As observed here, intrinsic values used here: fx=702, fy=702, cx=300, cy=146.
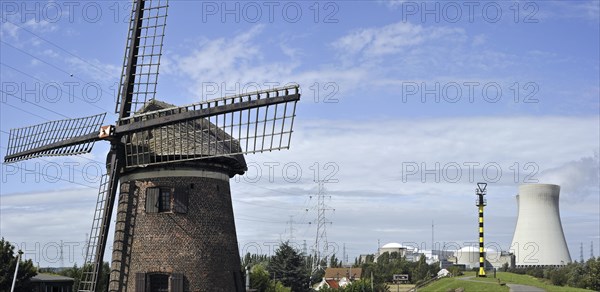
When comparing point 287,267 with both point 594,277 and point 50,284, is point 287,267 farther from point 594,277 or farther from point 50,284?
point 50,284

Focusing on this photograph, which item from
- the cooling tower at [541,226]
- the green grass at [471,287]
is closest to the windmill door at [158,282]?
the green grass at [471,287]

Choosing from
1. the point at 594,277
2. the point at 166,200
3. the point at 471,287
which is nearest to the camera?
the point at 166,200

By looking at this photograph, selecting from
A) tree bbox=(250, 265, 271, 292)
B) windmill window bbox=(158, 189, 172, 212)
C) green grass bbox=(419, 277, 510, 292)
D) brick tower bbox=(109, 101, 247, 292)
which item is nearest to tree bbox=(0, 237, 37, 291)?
brick tower bbox=(109, 101, 247, 292)

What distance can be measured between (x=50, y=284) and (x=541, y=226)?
76.1 m

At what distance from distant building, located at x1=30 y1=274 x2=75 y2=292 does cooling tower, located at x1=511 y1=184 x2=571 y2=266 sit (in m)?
72.5

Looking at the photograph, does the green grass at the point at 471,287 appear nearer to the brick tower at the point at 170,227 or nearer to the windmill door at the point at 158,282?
the brick tower at the point at 170,227

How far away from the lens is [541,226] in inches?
3939

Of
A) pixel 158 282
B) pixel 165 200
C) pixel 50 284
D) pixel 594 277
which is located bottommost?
pixel 50 284

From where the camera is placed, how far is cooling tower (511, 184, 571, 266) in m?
98.8

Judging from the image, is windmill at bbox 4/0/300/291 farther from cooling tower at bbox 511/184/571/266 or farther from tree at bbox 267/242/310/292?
cooling tower at bbox 511/184/571/266

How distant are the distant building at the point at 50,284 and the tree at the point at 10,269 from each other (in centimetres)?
92

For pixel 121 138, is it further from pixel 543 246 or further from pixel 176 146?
pixel 543 246

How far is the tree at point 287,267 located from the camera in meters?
74.3

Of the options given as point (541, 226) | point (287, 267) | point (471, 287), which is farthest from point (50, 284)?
point (541, 226)
